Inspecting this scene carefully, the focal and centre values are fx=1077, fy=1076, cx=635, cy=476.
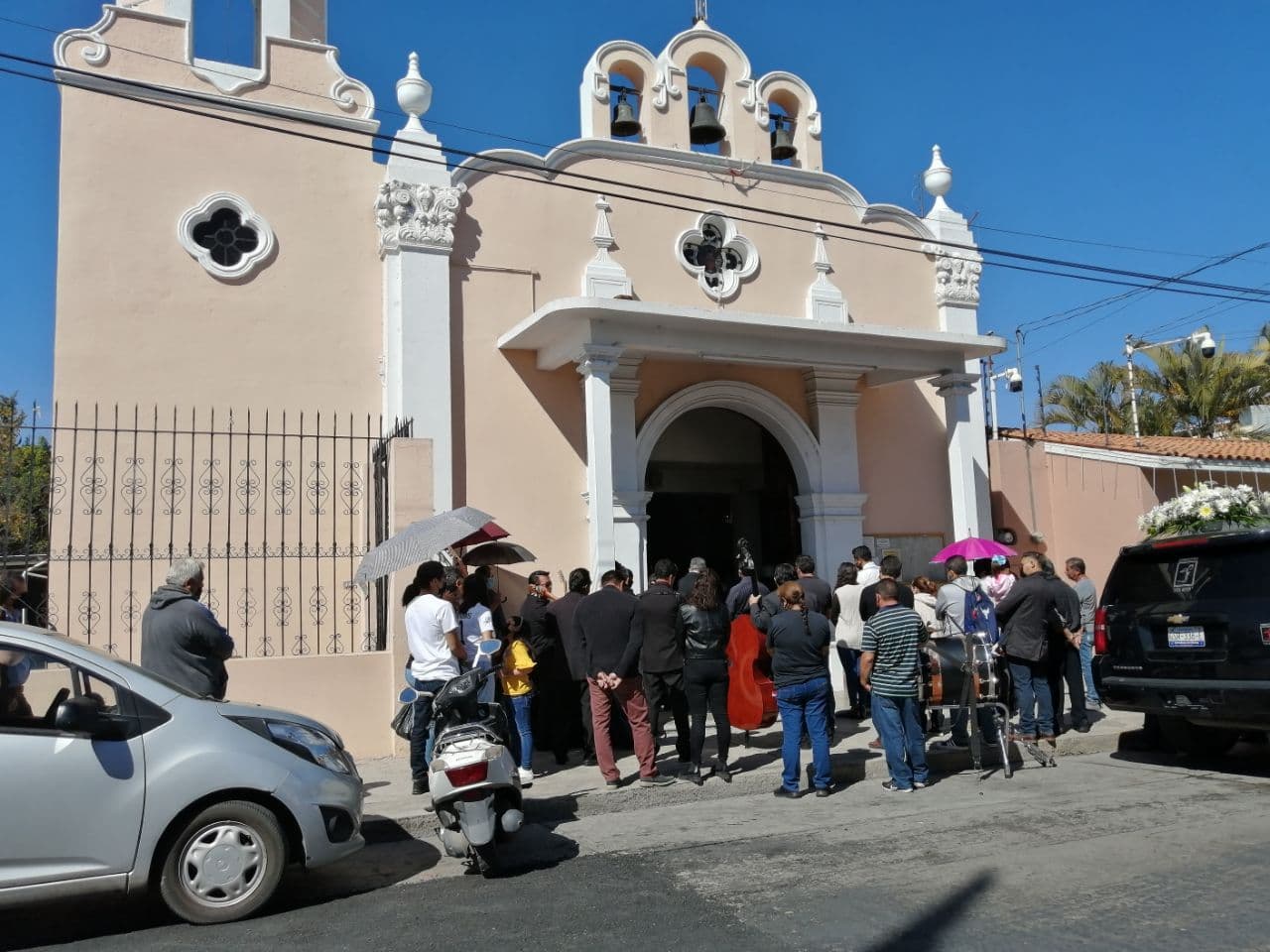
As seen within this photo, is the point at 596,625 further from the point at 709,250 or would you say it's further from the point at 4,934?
the point at 709,250

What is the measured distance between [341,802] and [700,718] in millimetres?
3164

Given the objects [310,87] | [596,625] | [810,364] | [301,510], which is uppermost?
[310,87]

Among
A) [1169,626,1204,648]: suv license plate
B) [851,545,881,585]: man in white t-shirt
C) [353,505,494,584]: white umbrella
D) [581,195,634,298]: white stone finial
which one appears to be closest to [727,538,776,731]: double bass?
[851,545,881,585]: man in white t-shirt

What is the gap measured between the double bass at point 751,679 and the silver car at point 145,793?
13.3 feet

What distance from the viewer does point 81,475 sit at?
1057 cm

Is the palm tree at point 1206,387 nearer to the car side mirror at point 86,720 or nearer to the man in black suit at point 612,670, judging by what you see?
the man in black suit at point 612,670

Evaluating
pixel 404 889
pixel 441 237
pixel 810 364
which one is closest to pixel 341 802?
pixel 404 889

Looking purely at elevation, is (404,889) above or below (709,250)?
below

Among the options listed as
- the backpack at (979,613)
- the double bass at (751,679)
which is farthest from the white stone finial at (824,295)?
the double bass at (751,679)

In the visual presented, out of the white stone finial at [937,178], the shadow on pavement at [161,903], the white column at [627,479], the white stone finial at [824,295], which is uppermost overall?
the white stone finial at [937,178]

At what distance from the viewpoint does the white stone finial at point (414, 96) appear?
12.4m

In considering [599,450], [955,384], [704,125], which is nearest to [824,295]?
[955,384]

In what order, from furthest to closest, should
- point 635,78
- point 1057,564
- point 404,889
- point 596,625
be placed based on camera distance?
point 1057,564, point 635,78, point 596,625, point 404,889

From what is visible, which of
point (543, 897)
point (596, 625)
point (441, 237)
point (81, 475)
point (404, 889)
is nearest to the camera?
point (543, 897)
